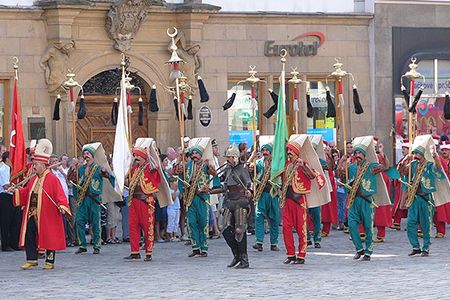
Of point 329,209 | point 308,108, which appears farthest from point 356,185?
point 308,108

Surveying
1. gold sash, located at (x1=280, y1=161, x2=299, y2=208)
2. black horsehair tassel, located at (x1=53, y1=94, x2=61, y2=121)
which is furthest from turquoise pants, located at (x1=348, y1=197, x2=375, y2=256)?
black horsehair tassel, located at (x1=53, y1=94, x2=61, y2=121)

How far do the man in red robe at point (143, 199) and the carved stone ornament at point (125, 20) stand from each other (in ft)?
24.6

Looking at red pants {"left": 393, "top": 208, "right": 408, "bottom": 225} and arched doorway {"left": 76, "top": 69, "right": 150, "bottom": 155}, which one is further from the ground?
arched doorway {"left": 76, "top": 69, "right": 150, "bottom": 155}

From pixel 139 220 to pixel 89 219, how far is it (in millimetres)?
1892

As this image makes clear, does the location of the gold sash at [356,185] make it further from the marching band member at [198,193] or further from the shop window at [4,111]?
the shop window at [4,111]

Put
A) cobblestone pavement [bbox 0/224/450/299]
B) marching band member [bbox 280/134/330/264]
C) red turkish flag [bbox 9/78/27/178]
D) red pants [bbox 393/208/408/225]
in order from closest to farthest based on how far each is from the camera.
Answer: cobblestone pavement [bbox 0/224/450/299]
marching band member [bbox 280/134/330/264]
red turkish flag [bbox 9/78/27/178]
red pants [bbox 393/208/408/225]

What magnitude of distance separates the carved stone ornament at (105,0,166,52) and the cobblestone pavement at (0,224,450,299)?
6723mm

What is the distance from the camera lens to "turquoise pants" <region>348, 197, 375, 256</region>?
21031 millimetres

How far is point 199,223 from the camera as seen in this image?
22.6m

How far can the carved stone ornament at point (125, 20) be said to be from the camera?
29109 mm

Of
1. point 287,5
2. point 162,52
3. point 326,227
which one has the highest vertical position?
point 287,5

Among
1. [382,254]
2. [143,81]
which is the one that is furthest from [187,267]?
[143,81]

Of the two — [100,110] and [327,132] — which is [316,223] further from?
[327,132]

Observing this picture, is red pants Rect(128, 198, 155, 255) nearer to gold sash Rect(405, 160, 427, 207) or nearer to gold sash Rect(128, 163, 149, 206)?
gold sash Rect(128, 163, 149, 206)
